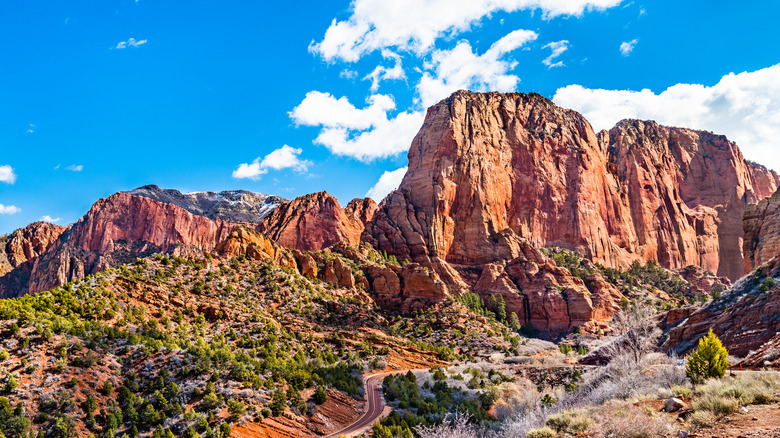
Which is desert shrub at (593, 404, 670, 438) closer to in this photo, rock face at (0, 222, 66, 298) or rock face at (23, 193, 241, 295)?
rock face at (23, 193, 241, 295)

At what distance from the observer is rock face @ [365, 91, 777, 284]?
102500mm

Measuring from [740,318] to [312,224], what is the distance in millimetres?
96217

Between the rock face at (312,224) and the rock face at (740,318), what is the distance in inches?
3253

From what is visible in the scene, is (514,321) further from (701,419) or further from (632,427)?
(632,427)

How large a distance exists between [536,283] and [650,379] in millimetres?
60503

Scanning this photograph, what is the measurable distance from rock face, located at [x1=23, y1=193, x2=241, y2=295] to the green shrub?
12698cm

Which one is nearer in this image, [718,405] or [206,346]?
[718,405]

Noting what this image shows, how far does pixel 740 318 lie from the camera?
130 feet

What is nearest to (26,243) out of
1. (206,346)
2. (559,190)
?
(206,346)

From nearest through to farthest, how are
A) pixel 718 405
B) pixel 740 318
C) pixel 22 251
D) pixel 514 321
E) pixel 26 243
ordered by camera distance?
pixel 718 405, pixel 740 318, pixel 514 321, pixel 22 251, pixel 26 243

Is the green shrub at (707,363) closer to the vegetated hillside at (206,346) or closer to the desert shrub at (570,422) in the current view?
the desert shrub at (570,422)

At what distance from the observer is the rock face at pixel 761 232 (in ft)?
212

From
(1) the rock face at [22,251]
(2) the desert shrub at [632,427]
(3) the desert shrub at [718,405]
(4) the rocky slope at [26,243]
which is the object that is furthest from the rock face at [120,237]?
(3) the desert shrub at [718,405]

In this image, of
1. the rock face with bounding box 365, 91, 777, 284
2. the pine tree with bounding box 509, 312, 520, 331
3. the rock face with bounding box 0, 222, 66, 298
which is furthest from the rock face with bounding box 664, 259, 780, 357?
the rock face with bounding box 0, 222, 66, 298
